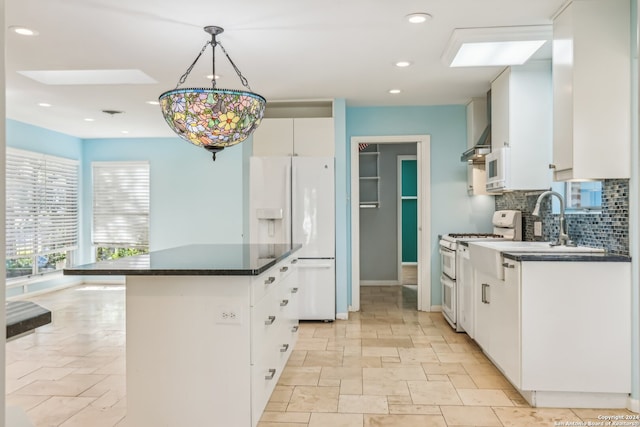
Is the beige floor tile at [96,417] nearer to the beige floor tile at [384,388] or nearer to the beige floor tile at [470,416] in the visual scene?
the beige floor tile at [384,388]

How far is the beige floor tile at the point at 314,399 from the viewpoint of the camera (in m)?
2.89

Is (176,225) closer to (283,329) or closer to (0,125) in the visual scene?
(283,329)

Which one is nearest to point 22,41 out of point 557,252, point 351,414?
point 351,414

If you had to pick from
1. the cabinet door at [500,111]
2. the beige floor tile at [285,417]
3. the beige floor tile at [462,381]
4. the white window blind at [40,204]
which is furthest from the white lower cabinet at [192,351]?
the white window blind at [40,204]

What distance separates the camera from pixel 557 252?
3047 mm

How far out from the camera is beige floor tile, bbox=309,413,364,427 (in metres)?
2.67

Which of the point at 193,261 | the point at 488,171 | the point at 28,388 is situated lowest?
the point at 28,388

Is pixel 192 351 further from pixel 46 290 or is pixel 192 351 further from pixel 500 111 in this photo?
pixel 46 290

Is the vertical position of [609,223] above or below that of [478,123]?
below

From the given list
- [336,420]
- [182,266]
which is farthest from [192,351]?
[336,420]

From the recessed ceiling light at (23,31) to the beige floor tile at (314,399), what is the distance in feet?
9.75

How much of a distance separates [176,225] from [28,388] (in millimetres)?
4709

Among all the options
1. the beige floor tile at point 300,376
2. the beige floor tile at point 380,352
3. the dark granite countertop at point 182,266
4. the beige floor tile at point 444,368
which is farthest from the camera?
the beige floor tile at point 380,352

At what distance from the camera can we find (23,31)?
329cm
